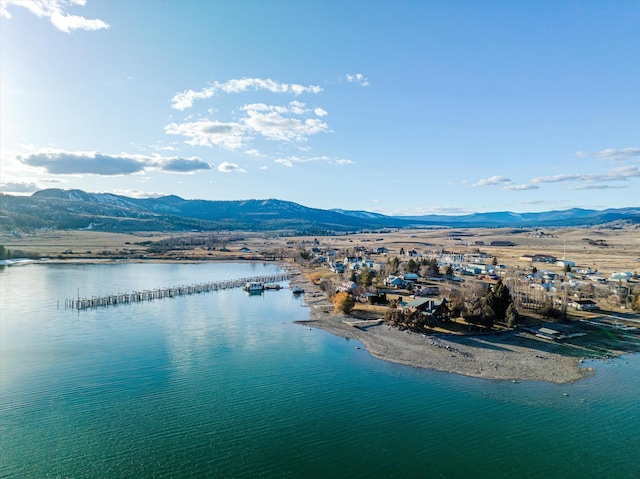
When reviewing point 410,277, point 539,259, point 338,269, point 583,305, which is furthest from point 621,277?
point 338,269

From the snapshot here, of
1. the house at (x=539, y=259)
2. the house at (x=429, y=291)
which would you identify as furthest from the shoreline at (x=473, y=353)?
the house at (x=539, y=259)

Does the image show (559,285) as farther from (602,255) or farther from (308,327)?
(602,255)

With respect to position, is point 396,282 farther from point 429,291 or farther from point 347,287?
point 347,287

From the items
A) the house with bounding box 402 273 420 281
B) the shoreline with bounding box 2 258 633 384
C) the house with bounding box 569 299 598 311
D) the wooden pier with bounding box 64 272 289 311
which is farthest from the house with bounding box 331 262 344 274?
the house with bounding box 569 299 598 311

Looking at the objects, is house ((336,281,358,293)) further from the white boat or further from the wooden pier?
the wooden pier

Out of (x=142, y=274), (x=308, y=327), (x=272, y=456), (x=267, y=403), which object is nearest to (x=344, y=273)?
(x=308, y=327)

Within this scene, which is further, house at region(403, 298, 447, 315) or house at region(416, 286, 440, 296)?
house at region(416, 286, 440, 296)

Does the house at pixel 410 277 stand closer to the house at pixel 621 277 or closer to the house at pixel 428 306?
the house at pixel 428 306
